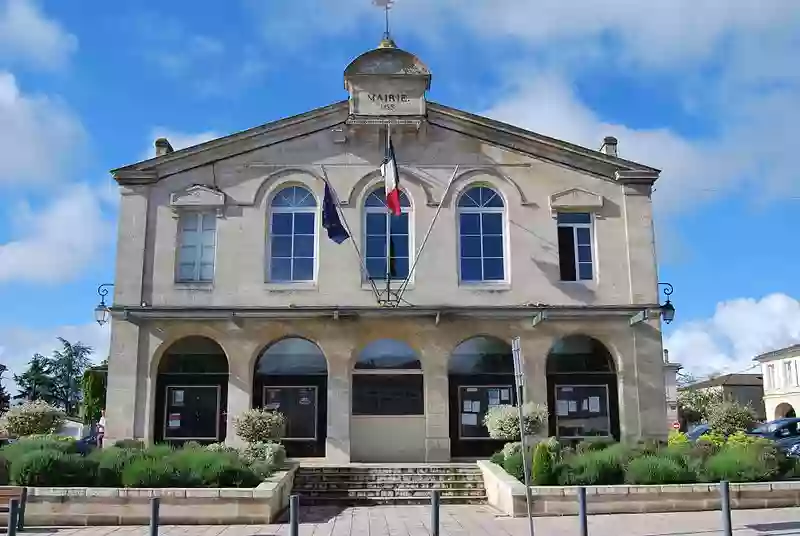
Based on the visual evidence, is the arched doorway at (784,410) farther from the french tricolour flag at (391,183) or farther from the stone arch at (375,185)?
the french tricolour flag at (391,183)

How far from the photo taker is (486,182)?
21062 mm

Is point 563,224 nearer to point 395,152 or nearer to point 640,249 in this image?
point 640,249

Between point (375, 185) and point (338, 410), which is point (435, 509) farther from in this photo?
point (375, 185)

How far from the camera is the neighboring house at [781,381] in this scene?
183 ft

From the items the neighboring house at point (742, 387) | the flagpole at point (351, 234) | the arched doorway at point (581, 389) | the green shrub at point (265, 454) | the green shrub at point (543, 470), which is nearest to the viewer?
the green shrub at point (543, 470)

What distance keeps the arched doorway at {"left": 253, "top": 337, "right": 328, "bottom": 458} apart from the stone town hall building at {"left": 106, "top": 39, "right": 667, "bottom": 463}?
39 millimetres

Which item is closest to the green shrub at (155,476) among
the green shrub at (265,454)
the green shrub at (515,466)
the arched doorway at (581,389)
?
the green shrub at (265,454)

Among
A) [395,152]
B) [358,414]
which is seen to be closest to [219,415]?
[358,414]

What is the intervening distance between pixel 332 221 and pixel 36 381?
5832cm

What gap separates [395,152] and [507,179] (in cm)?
310

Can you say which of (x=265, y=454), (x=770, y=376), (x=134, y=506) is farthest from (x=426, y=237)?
(x=770, y=376)

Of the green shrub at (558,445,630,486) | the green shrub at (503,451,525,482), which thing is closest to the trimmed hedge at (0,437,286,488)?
the green shrub at (503,451,525,482)

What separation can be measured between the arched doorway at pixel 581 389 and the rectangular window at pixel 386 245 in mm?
4553

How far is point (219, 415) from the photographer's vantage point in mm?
20203
